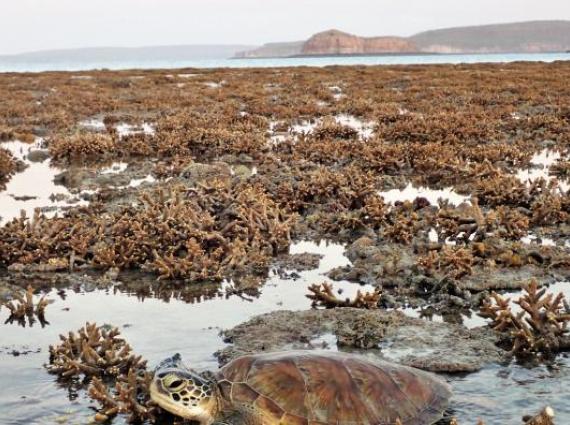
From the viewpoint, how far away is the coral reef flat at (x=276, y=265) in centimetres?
729

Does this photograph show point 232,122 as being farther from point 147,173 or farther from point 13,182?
point 13,182

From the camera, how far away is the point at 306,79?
5697cm

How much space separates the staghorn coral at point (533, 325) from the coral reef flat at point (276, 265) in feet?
0.08

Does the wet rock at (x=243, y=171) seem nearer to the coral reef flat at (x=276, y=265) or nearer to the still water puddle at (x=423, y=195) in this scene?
the coral reef flat at (x=276, y=265)

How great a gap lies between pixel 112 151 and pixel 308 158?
21.7 ft

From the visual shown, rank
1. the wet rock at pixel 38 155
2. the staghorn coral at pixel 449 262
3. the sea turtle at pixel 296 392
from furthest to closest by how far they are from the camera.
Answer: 1. the wet rock at pixel 38 155
2. the staghorn coral at pixel 449 262
3. the sea turtle at pixel 296 392

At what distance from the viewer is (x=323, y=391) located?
225 inches

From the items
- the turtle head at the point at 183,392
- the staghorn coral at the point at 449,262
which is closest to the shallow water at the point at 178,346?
the staghorn coral at the point at 449,262

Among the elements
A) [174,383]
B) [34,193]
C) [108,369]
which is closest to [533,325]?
[174,383]

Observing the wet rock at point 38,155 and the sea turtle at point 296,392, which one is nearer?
the sea turtle at point 296,392

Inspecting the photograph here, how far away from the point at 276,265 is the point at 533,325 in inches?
172

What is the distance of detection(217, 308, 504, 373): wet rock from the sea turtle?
1.51 meters

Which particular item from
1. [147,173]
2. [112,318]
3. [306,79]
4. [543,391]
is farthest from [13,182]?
[306,79]

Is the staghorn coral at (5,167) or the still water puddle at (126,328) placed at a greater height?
the staghorn coral at (5,167)
